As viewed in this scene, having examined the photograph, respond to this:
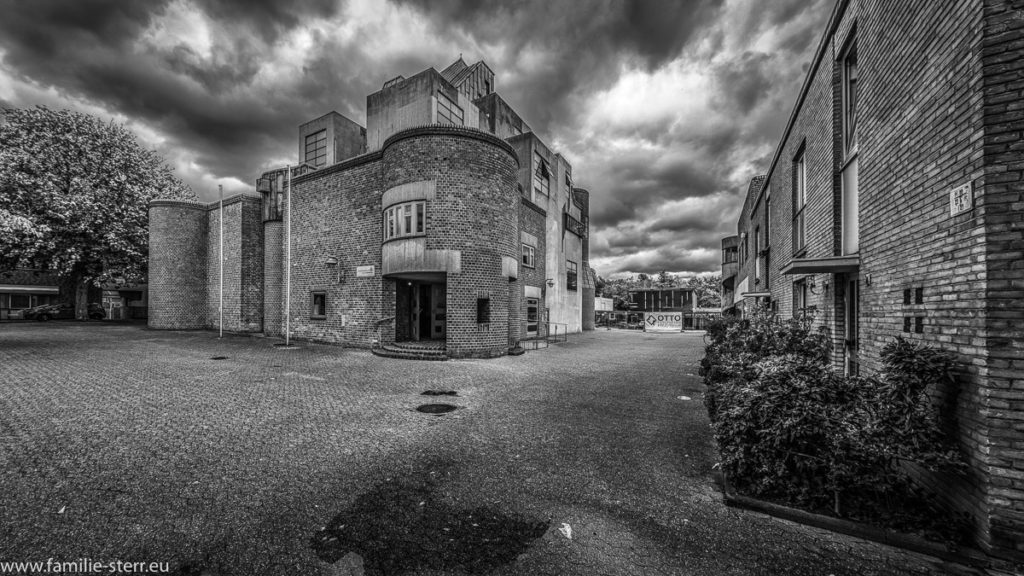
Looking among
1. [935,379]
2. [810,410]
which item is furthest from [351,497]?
[935,379]

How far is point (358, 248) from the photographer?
1442 cm

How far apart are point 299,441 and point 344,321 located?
10.6m

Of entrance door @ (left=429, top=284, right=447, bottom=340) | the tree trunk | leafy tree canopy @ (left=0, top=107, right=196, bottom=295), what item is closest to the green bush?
entrance door @ (left=429, top=284, right=447, bottom=340)

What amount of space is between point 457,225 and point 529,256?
6872 mm

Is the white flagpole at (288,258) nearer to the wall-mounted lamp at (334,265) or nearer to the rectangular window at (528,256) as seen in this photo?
the wall-mounted lamp at (334,265)

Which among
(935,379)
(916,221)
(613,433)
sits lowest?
(613,433)

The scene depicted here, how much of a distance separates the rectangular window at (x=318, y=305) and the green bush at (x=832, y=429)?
50.9 ft

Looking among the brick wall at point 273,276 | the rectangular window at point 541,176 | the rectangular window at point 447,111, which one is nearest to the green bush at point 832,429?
the rectangular window at point 447,111

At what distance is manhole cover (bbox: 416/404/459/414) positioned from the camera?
248 inches

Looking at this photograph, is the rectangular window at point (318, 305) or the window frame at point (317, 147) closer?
the rectangular window at point (318, 305)

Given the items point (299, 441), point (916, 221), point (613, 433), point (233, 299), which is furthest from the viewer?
point (233, 299)

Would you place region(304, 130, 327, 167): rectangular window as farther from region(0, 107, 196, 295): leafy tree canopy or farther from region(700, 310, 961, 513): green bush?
region(700, 310, 961, 513): green bush

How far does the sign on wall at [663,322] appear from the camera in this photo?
101 ft

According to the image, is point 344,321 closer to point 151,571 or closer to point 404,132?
point 404,132
